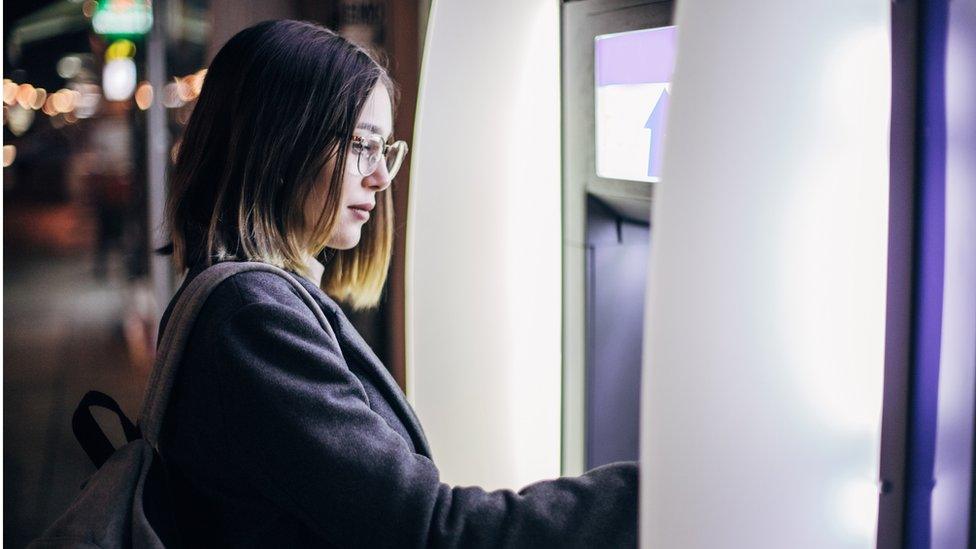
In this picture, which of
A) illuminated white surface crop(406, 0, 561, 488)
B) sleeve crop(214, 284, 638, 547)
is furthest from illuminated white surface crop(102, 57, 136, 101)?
sleeve crop(214, 284, 638, 547)

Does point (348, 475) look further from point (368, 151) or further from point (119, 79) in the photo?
point (119, 79)

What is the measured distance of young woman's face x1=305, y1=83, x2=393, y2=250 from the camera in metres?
1.22

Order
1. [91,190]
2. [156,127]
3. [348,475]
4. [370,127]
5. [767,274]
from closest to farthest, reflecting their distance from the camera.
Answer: [767,274] < [348,475] < [370,127] < [91,190] < [156,127]

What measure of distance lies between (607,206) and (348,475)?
0.76m

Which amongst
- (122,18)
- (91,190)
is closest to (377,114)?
(91,190)

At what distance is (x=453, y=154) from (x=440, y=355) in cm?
35

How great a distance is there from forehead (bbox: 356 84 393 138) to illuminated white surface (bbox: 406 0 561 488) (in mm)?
340

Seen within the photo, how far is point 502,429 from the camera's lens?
5.49 feet

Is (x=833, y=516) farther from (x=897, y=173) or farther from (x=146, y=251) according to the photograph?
(x=146, y=251)

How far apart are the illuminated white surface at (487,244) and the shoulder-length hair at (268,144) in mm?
367

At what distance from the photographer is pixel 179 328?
1058 millimetres

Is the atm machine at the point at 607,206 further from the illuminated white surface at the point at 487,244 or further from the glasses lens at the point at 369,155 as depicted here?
the glasses lens at the point at 369,155

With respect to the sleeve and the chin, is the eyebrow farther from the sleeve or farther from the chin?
the sleeve

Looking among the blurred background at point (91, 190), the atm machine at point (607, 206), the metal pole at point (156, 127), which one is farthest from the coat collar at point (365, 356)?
the metal pole at point (156, 127)
